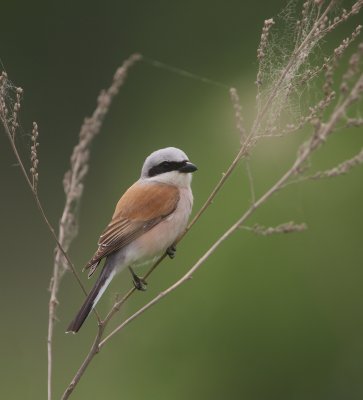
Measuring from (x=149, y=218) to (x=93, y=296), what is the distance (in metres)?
0.45

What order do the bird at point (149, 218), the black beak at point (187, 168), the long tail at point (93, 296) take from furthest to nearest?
the black beak at point (187, 168) → the bird at point (149, 218) → the long tail at point (93, 296)

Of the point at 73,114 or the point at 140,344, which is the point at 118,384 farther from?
the point at 73,114

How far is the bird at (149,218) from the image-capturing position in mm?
2244

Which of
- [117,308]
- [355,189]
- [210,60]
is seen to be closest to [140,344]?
[355,189]

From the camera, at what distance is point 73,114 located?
15.2ft

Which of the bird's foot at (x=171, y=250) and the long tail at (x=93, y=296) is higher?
the bird's foot at (x=171, y=250)

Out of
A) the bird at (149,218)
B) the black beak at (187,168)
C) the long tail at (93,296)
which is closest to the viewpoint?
the long tail at (93,296)

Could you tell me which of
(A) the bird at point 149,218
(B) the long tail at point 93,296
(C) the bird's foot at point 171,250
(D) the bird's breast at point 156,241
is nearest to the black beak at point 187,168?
(A) the bird at point 149,218

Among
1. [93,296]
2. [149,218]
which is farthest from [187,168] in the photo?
[93,296]

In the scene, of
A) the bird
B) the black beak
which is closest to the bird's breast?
the bird

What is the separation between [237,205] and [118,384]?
0.78m

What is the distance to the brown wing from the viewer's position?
2.26m

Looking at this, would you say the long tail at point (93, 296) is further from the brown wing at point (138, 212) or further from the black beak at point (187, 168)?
the black beak at point (187, 168)

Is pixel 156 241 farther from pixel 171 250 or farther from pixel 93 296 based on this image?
pixel 93 296
